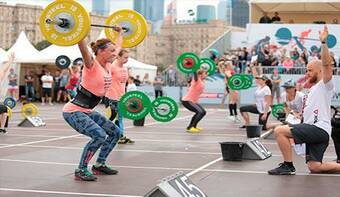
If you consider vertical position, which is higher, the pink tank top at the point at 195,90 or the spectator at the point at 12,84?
the pink tank top at the point at 195,90

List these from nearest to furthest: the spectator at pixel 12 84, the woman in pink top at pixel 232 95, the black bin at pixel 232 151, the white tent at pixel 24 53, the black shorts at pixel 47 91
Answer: the black bin at pixel 232 151
the woman in pink top at pixel 232 95
the spectator at pixel 12 84
the black shorts at pixel 47 91
the white tent at pixel 24 53

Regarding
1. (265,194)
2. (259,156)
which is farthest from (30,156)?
(265,194)

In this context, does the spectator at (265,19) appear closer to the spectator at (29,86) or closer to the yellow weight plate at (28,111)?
the spectator at (29,86)

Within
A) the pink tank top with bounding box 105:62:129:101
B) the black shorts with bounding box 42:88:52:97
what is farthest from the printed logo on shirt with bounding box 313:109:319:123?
the black shorts with bounding box 42:88:52:97

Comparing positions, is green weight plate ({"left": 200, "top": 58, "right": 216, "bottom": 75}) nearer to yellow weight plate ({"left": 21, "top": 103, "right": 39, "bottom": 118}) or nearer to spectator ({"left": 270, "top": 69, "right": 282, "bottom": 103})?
yellow weight plate ({"left": 21, "top": 103, "right": 39, "bottom": 118})

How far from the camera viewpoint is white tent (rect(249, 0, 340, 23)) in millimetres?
34094

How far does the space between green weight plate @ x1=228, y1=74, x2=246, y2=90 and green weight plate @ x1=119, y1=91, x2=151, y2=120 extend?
6.61 meters

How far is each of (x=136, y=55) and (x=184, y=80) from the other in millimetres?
101893

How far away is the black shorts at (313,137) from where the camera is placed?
28.7 ft

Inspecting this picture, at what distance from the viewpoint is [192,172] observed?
29.8 ft

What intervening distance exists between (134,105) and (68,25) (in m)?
4.31

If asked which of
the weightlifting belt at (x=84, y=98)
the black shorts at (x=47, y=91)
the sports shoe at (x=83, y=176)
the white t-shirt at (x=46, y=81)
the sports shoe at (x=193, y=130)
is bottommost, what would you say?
the sports shoe at (x=193, y=130)

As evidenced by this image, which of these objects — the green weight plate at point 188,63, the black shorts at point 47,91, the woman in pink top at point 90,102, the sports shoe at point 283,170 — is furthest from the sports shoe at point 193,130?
the black shorts at point 47,91

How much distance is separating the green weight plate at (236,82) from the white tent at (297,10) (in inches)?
622
